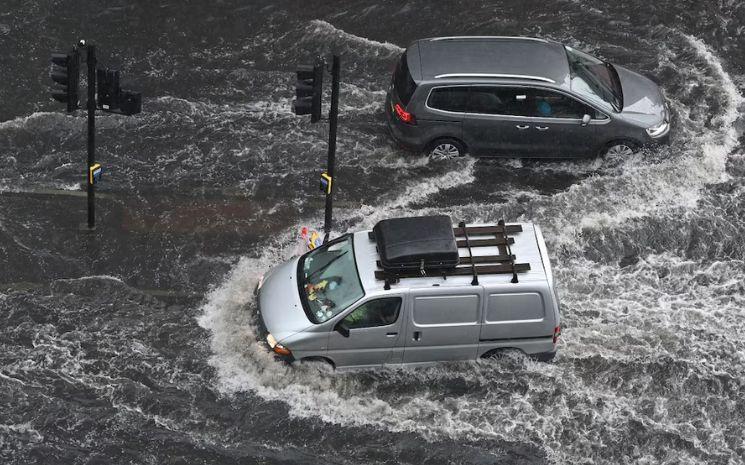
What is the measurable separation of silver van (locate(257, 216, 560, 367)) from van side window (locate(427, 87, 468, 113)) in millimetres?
3500

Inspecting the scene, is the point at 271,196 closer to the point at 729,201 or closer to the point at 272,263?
the point at 272,263

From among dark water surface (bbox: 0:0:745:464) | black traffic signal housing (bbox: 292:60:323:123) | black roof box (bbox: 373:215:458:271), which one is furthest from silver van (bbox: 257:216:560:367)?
black traffic signal housing (bbox: 292:60:323:123)

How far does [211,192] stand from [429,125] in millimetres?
3759

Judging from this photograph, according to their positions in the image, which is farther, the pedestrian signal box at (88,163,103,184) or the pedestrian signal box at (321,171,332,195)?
the pedestrian signal box at (88,163,103,184)

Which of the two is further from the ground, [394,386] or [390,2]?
[390,2]

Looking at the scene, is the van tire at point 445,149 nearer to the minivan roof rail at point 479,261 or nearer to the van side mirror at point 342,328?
the minivan roof rail at point 479,261

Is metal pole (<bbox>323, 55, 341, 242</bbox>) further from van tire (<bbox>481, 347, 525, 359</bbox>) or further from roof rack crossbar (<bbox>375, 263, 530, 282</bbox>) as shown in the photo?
van tire (<bbox>481, 347, 525, 359</bbox>)

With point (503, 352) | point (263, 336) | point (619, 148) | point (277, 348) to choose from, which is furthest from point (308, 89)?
point (619, 148)

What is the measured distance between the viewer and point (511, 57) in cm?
1527

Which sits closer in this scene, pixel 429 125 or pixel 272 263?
pixel 272 263

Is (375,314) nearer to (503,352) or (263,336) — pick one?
(263,336)

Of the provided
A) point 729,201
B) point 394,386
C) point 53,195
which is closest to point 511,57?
point 729,201

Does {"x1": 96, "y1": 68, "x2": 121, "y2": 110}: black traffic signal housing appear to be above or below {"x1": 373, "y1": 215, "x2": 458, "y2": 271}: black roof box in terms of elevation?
above

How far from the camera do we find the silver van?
11383 millimetres
